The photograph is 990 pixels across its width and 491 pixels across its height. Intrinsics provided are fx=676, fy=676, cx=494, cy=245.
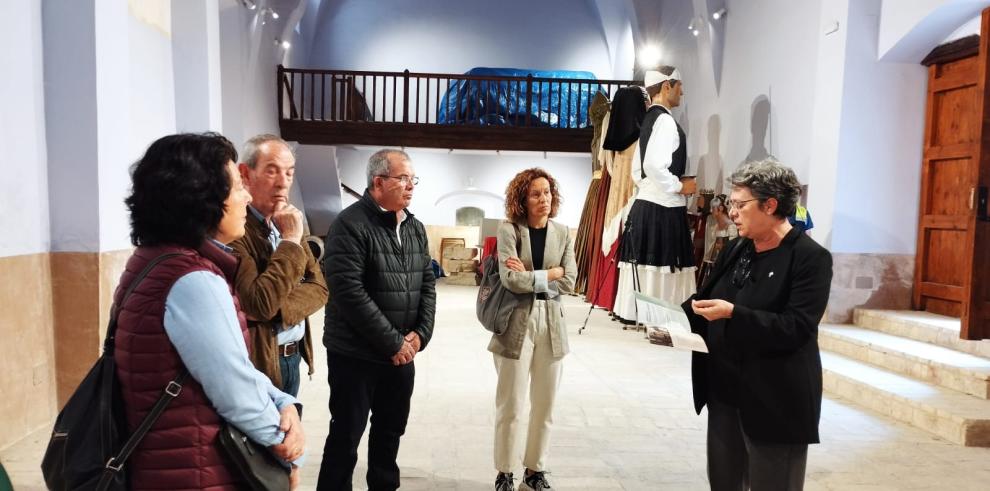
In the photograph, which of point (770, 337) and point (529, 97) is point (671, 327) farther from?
point (529, 97)

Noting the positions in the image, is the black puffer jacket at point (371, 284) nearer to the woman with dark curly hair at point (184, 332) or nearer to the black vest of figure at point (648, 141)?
the woman with dark curly hair at point (184, 332)

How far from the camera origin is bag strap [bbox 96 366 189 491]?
127cm

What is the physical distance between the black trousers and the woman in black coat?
3.97 feet

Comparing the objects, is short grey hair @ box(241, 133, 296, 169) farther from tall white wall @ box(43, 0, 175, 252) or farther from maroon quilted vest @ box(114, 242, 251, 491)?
tall white wall @ box(43, 0, 175, 252)

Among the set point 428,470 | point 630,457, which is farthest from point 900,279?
point 428,470

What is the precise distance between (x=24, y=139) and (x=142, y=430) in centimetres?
280

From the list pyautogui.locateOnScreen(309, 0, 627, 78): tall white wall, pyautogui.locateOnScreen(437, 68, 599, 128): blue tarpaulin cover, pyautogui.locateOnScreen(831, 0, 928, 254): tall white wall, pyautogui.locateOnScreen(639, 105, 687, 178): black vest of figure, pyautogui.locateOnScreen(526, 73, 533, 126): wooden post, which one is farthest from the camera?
pyautogui.locateOnScreen(309, 0, 627, 78): tall white wall

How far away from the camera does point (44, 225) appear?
3.51 m

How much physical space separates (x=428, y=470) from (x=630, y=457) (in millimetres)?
1024

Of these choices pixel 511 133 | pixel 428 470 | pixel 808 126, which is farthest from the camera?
pixel 511 133

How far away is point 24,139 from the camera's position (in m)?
3.36

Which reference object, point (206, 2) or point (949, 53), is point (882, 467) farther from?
point (206, 2)

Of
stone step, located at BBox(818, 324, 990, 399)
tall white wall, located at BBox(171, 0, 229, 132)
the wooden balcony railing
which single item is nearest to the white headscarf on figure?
stone step, located at BBox(818, 324, 990, 399)

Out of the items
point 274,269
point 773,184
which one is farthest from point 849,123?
point 274,269
